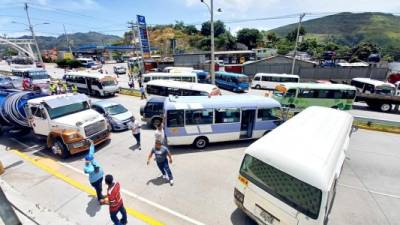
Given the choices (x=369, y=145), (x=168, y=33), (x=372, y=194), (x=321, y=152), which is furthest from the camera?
(x=168, y=33)

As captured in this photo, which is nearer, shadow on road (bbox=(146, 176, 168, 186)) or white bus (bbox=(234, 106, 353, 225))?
white bus (bbox=(234, 106, 353, 225))

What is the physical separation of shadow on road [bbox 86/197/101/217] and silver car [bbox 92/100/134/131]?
247 inches

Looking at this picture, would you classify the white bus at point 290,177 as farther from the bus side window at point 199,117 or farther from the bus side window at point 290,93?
the bus side window at point 290,93

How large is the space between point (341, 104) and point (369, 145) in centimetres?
764

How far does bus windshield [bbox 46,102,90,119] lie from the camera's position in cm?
929

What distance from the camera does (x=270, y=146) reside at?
4.85 m

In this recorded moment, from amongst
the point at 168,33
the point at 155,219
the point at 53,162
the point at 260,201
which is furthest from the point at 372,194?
the point at 168,33

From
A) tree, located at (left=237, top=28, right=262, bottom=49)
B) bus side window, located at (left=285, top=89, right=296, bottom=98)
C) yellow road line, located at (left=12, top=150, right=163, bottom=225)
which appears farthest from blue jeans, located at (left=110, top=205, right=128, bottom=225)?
tree, located at (left=237, top=28, right=262, bottom=49)

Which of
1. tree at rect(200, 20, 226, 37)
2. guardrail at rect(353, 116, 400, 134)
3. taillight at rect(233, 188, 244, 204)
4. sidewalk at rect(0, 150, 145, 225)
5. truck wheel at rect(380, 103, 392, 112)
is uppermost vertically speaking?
tree at rect(200, 20, 226, 37)

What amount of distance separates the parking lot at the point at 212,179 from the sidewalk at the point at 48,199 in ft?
2.74

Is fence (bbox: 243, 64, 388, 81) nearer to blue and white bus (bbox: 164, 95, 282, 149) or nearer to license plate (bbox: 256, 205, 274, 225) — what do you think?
blue and white bus (bbox: 164, 95, 282, 149)

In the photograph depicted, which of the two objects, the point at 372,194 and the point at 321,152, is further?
the point at 372,194

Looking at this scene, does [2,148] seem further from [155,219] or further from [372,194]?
[372,194]

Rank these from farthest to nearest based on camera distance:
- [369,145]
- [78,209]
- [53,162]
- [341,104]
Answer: [341,104] < [369,145] < [53,162] < [78,209]
